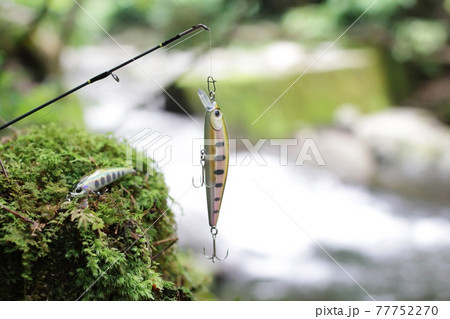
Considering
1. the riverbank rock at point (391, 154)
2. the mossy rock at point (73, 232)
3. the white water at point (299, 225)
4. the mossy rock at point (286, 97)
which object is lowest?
the mossy rock at point (73, 232)

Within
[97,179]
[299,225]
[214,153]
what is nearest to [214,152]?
[214,153]

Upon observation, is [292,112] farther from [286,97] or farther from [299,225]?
[299,225]

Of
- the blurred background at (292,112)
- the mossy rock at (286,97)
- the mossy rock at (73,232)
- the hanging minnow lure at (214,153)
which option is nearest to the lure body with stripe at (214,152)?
the hanging minnow lure at (214,153)

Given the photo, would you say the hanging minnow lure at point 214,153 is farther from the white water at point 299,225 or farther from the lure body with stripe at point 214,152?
the white water at point 299,225

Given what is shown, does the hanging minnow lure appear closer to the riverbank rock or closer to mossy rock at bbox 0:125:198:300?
mossy rock at bbox 0:125:198:300

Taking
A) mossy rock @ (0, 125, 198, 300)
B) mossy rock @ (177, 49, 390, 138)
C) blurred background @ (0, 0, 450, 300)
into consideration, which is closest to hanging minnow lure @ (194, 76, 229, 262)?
mossy rock @ (0, 125, 198, 300)
